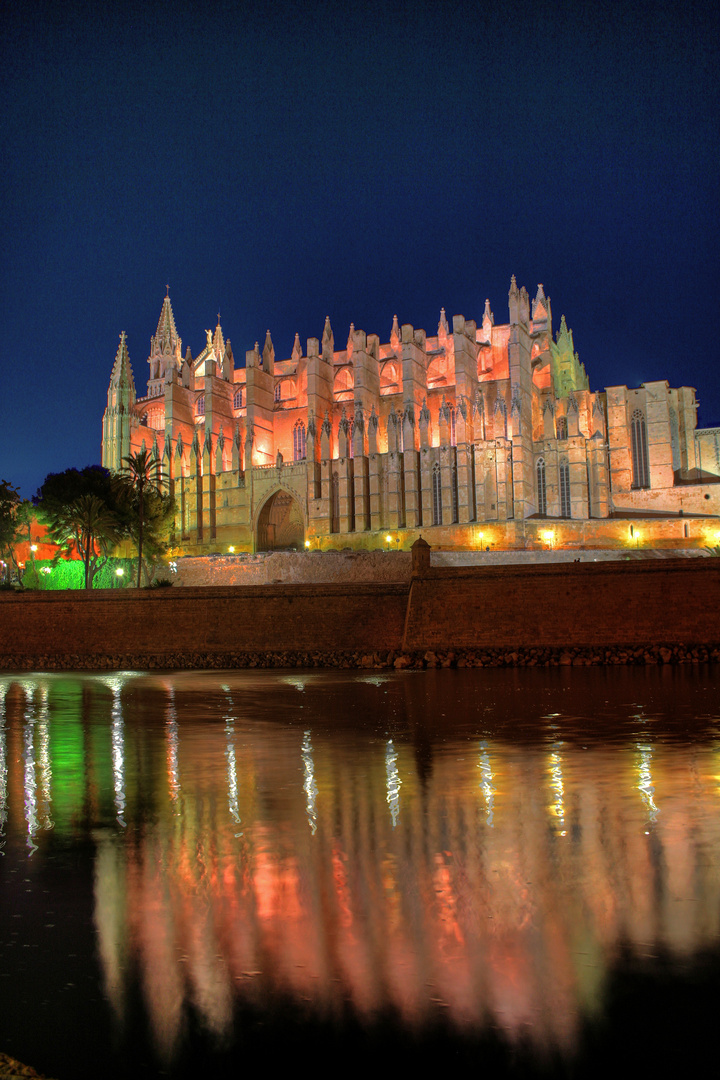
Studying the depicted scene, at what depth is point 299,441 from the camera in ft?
200

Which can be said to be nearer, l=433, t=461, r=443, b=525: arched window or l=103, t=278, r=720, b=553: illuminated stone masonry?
l=103, t=278, r=720, b=553: illuminated stone masonry

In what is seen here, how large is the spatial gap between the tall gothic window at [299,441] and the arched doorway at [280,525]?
Answer: 4748 millimetres

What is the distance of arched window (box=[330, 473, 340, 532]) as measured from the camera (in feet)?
176

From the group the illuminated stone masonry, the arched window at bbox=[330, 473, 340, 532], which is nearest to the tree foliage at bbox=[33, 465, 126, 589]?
the illuminated stone masonry

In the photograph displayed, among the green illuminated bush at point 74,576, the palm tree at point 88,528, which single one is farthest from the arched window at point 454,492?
the palm tree at point 88,528

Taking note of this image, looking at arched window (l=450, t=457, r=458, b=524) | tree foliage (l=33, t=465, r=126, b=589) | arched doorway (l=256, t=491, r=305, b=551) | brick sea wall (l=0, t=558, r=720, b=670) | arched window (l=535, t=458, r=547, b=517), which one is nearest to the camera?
brick sea wall (l=0, t=558, r=720, b=670)

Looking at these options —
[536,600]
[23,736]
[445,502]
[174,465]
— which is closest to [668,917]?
[23,736]

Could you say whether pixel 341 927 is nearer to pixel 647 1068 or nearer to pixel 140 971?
pixel 140 971

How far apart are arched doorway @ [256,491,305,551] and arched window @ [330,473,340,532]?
137 inches

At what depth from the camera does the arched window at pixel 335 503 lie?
53719mm

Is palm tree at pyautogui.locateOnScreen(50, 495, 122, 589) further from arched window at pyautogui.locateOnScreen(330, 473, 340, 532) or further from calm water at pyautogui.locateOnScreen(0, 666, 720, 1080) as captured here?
calm water at pyautogui.locateOnScreen(0, 666, 720, 1080)

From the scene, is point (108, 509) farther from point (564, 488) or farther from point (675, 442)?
point (675, 442)

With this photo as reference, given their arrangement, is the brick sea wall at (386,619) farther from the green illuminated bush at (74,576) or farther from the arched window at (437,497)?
the arched window at (437,497)

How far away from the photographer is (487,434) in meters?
51.3
